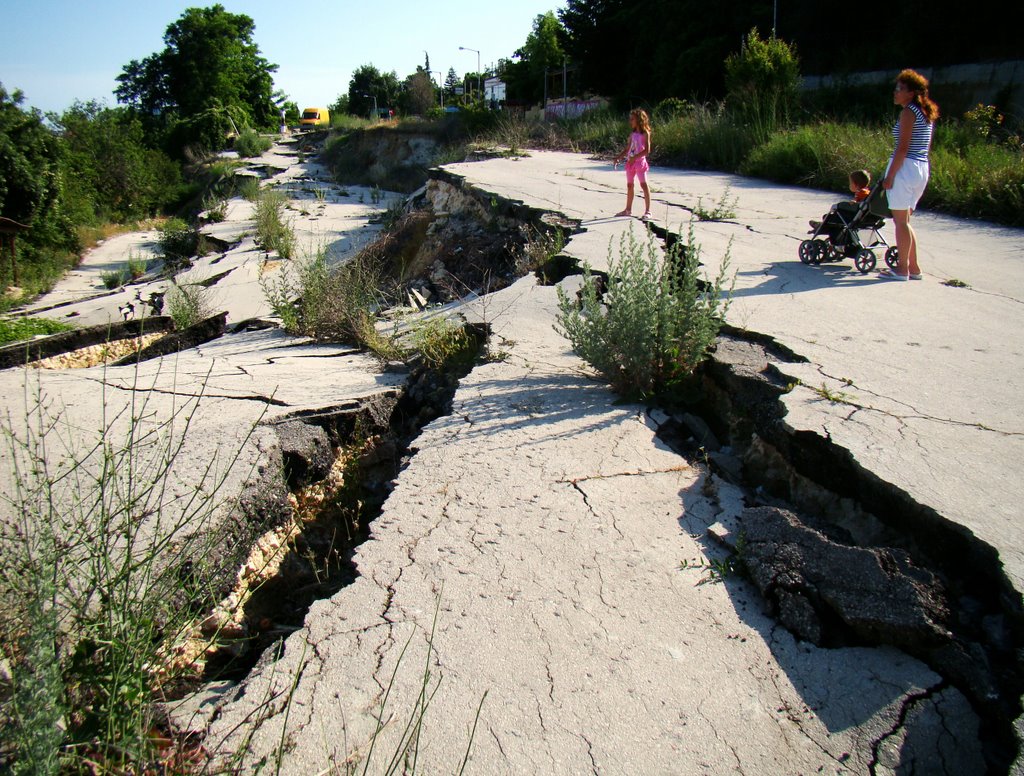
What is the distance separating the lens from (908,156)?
5605mm

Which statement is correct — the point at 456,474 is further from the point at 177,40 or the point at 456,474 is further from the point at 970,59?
the point at 177,40

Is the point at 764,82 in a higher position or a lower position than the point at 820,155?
higher

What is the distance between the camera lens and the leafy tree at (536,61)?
3319cm

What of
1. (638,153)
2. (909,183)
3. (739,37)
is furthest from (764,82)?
(739,37)

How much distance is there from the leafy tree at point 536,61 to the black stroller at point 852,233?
29.0 metres

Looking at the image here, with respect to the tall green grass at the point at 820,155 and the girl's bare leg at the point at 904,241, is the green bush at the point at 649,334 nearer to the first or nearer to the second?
the girl's bare leg at the point at 904,241

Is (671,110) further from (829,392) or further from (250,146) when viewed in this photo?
(250,146)

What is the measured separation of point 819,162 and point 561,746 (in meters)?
10.6

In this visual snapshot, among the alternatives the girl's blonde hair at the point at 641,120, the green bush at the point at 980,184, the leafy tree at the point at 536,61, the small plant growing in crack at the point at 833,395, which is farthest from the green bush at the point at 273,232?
the leafy tree at the point at 536,61

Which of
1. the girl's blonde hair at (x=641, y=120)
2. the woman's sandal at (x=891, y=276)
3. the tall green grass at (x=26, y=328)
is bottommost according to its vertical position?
the tall green grass at (x=26, y=328)

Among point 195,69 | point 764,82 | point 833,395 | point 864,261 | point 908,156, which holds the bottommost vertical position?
point 833,395

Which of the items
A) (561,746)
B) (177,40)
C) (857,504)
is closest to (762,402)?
(857,504)

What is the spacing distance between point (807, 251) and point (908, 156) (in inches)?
40.5

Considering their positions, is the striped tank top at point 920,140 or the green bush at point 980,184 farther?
the green bush at point 980,184
